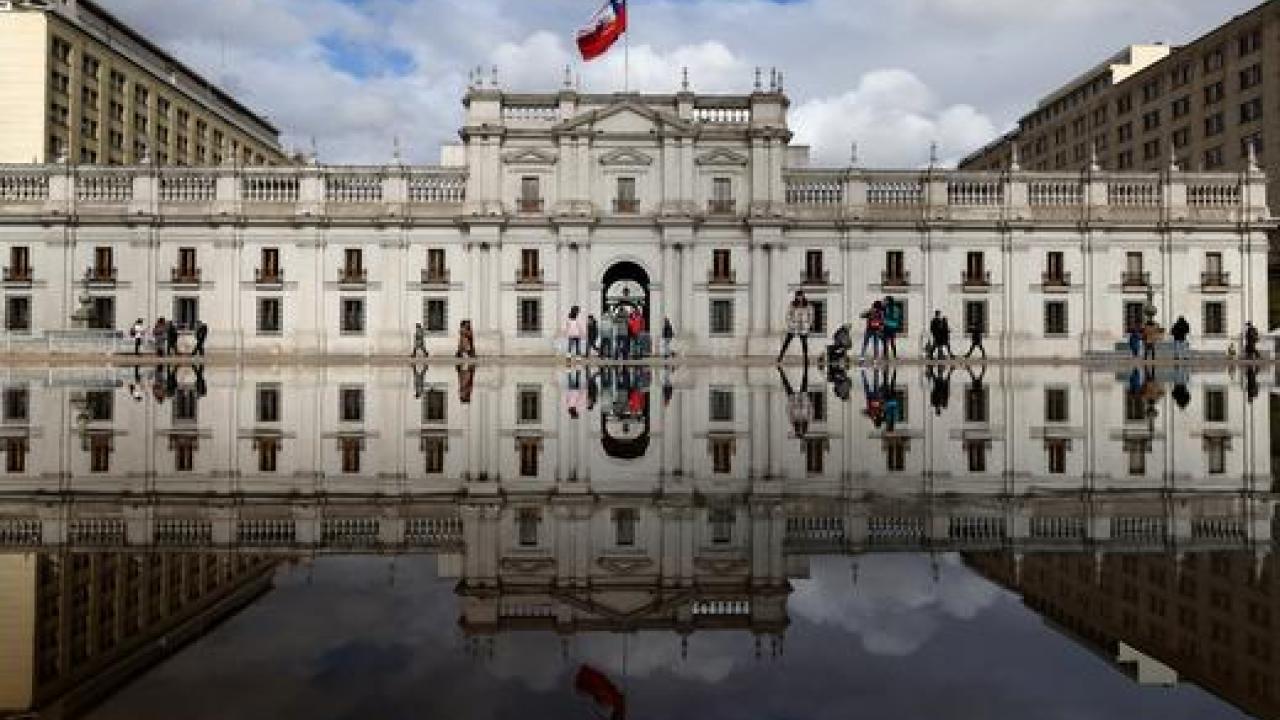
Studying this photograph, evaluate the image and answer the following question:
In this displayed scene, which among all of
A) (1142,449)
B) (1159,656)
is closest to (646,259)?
(1142,449)

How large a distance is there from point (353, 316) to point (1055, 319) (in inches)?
1178

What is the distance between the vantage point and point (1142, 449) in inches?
350

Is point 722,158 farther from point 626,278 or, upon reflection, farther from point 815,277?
point 626,278

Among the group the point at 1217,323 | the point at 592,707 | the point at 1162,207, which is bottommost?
the point at 592,707

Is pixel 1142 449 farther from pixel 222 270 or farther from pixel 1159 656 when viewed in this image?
pixel 222 270

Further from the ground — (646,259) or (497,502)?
(646,259)

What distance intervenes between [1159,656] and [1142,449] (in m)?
6.68

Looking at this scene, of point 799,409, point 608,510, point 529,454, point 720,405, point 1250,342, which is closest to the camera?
point 608,510

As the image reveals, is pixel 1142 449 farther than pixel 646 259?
No

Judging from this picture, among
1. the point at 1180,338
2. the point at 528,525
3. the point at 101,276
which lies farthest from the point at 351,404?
the point at 101,276

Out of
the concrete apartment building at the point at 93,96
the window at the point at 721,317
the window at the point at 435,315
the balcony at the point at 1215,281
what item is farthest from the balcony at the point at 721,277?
the concrete apartment building at the point at 93,96

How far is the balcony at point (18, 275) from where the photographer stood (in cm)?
4453

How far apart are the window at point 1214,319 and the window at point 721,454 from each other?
1675 inches

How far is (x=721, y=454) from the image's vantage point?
833 cm
